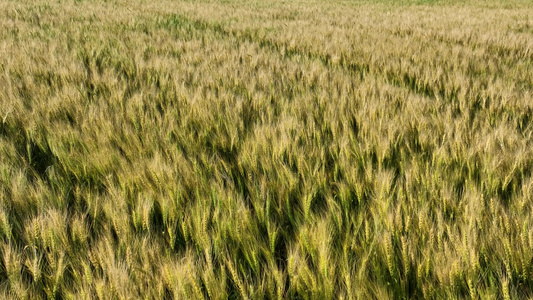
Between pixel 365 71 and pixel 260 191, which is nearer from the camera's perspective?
pixel 260 191

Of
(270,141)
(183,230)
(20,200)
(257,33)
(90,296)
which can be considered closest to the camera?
(90,296)

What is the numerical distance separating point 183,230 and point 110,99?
126 centimetres

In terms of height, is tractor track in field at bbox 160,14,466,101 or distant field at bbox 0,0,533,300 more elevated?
tractor track in field at bbox 160,14,466,101

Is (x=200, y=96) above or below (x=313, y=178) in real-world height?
above

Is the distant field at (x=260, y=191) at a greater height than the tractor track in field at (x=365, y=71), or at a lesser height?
lesser

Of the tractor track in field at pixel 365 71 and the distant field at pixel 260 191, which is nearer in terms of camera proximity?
the distant field at pixel 260 191

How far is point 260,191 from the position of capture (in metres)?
1.06

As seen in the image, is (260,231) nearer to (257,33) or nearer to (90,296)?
(90,296)

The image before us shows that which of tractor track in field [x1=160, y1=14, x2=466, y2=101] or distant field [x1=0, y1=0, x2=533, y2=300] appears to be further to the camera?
tractor track in field [x1=160, y1=14, x2=466, y2=101]

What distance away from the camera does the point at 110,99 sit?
1.89m

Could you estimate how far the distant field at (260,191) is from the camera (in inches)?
28.7

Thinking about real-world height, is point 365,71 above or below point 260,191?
above

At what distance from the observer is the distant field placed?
28.7 inches

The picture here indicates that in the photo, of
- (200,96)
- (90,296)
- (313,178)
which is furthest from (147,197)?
(200,96)
